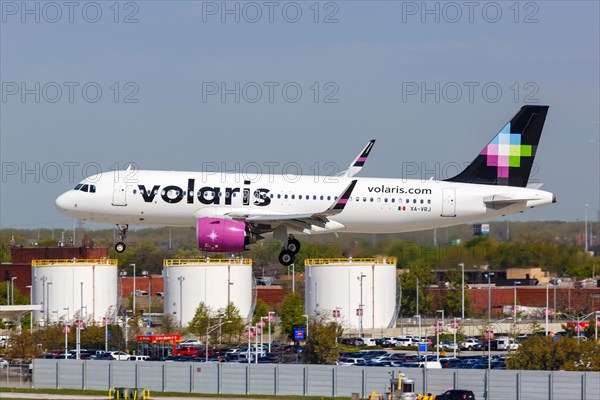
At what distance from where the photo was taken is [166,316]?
10788 cm

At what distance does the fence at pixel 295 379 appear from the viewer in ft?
195

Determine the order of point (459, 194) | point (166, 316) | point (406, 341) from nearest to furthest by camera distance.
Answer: point (459, 194), point (406, 341), point (166, 316)

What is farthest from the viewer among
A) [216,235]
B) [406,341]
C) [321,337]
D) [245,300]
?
[245,300]

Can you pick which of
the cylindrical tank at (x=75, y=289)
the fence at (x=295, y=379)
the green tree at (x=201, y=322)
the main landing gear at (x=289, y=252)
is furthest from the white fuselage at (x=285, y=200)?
the cylindrical tank at (x=75, y=289)

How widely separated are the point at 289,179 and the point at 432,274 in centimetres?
4906

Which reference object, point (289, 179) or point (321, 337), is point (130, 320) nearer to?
point (321, 337)

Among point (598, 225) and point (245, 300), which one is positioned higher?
point (598, 225)

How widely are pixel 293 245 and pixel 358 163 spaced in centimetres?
620

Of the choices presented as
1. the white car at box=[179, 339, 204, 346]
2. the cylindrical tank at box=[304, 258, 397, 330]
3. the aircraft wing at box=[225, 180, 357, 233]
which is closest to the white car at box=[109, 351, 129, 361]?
the white car at box=[179, 339, 204, 346]

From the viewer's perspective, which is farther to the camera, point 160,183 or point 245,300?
point 245,300

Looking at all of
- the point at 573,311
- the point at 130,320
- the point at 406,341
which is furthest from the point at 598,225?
the point at 130,320

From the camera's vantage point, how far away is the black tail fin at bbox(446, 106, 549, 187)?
66.3 meters

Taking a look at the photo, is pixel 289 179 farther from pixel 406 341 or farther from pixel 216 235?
pixel 406 341

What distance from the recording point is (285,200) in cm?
6191
